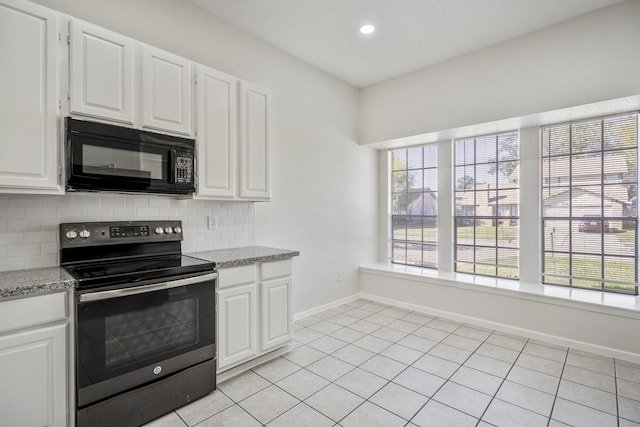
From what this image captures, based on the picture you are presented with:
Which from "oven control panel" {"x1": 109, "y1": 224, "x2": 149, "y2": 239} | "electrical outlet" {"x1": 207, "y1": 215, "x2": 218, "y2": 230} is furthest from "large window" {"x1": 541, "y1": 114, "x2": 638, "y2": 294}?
"oven control panel" {"x1": 109, "y1": 224, "x2": 149, "y2": 239}

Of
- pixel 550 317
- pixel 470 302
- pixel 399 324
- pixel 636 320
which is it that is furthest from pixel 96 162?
pixel 636 320

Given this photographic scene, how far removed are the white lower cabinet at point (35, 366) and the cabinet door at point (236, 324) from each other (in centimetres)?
90

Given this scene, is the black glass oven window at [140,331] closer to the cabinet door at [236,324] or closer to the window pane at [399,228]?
the cabinet door at [236,324]

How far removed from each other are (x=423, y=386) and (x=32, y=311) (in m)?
2.43

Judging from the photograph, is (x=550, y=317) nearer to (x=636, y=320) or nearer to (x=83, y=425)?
(x=636, y=320)

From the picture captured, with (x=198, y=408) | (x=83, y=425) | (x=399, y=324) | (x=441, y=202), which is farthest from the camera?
(x=441, y=202)

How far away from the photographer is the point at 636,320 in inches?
107

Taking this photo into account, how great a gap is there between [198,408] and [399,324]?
2263 mm

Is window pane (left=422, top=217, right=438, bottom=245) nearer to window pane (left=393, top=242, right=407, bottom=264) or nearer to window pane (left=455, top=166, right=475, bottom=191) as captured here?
window pane (left=393, top=242, right=407, bottom=264)

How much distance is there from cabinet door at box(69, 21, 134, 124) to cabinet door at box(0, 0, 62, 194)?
0.32 ft

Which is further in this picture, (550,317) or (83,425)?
(550,317)

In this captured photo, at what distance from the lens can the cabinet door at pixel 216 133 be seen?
A: 98.5 inches

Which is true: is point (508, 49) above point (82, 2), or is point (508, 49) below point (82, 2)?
above

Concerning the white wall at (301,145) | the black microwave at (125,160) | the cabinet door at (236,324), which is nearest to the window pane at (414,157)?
the white wall at (301,145)
